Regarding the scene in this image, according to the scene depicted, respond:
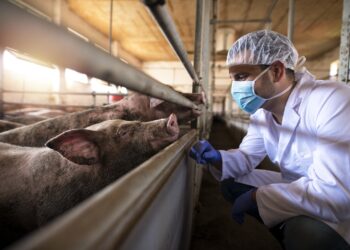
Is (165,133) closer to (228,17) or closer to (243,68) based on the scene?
(243,68)

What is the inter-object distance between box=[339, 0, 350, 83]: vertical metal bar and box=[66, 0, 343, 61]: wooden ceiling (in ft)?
13.1

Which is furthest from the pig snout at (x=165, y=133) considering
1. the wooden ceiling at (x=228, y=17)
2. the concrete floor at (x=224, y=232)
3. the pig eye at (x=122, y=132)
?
the wooden ceiling at (x=228, y=17)

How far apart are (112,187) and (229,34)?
885cm

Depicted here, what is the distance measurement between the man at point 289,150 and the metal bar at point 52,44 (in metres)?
1.07

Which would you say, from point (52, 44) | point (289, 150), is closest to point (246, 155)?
point (289, 150)

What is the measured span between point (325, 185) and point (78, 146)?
1.12 metres

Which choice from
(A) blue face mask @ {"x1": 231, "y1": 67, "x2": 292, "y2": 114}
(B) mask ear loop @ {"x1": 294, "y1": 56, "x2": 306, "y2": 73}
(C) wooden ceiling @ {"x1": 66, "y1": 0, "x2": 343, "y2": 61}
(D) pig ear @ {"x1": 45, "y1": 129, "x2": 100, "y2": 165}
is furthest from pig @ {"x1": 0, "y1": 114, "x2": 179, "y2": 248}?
(C) wooden ceiling @ {"x1": 66, "y1": 0, "x2": 343, "y2": 61}

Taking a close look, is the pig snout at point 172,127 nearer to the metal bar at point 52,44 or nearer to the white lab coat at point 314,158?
the white lab coat at point 314,158

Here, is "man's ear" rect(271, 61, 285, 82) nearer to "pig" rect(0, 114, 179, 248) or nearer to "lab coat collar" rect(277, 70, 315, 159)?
"lab coat collar" rect(277, 70, 315, 159)

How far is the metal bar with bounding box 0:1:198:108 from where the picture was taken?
0.26 metres

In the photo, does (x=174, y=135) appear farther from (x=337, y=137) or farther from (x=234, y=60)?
(x=337, y=137)

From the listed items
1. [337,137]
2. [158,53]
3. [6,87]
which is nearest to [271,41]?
[337,137]

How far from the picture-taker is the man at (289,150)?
1124 millimetres

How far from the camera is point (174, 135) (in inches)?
54.0
